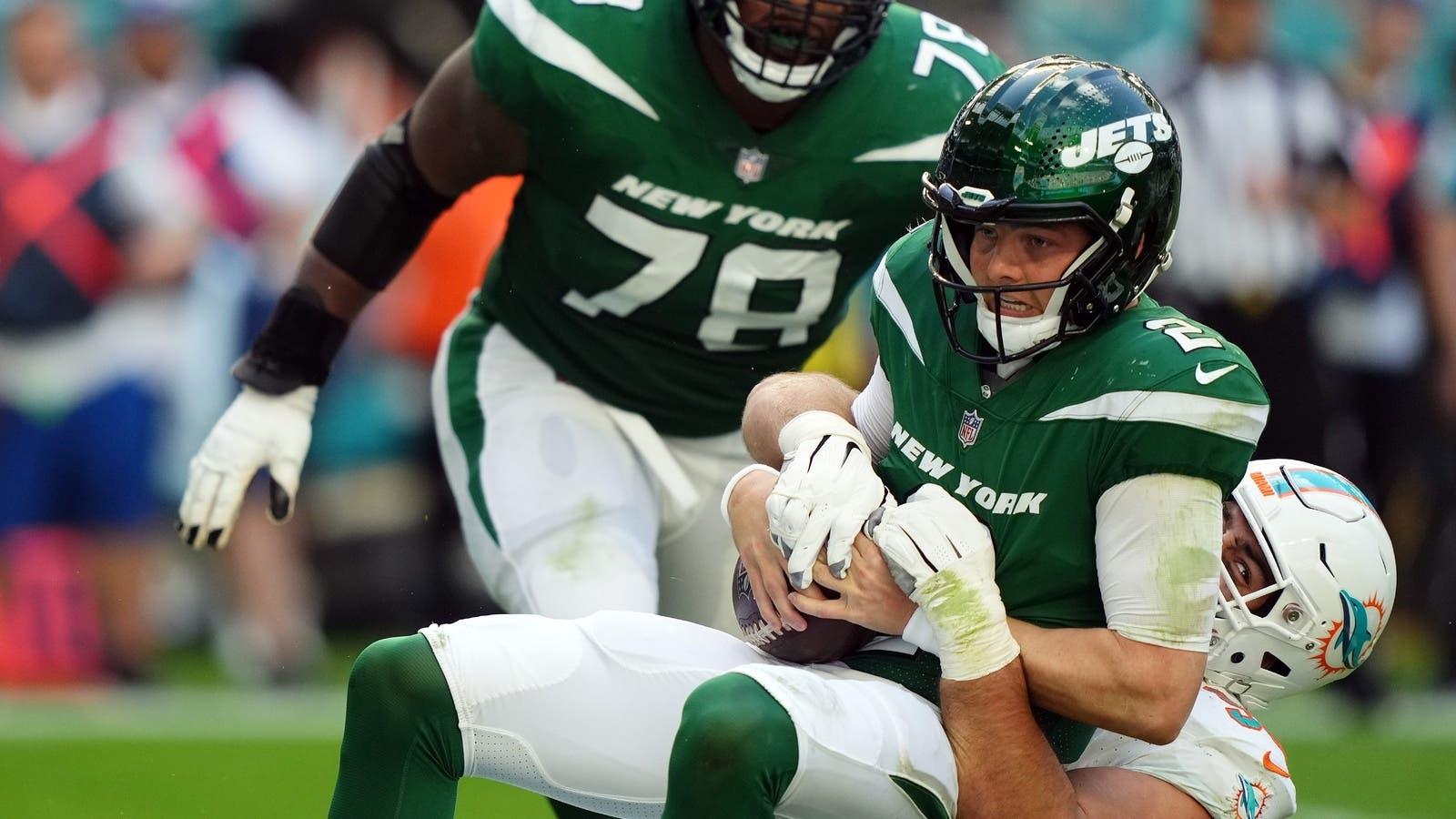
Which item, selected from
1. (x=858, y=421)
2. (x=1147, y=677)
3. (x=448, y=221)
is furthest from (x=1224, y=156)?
(x=1147, y=677)

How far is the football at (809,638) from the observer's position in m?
2.93

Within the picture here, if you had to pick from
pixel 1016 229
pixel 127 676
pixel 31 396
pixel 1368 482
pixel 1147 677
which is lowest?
pixel 127 676

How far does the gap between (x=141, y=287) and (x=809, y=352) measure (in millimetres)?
4054

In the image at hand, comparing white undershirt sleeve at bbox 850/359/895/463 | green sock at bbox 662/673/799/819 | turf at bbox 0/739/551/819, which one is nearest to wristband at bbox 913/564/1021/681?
green sock at bbox 662/673/799/819

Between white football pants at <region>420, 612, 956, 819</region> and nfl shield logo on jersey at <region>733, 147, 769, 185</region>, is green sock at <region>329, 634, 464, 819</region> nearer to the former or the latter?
white football pants at <region>420, 612, 956, 819</region>

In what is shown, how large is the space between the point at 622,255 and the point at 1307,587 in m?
1.40

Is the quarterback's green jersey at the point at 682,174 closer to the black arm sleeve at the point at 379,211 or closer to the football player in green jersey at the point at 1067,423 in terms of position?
the black arm sleeve at the point at 379,211

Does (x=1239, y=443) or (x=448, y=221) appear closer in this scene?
(x=1239, y=443)

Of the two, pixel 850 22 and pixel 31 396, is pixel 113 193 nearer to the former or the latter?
pixel 31 396

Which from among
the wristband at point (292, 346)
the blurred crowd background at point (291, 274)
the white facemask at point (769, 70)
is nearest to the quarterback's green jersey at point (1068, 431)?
the white facemask at point (769, 70)

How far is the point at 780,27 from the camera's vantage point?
11.6 ft

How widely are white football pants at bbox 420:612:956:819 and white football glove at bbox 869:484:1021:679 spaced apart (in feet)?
0.44

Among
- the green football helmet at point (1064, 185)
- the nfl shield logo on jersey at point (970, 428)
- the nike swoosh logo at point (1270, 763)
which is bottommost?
the nike swoosh logo at point (1270, 763)

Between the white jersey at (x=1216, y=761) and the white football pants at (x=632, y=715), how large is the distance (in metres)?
0.38
